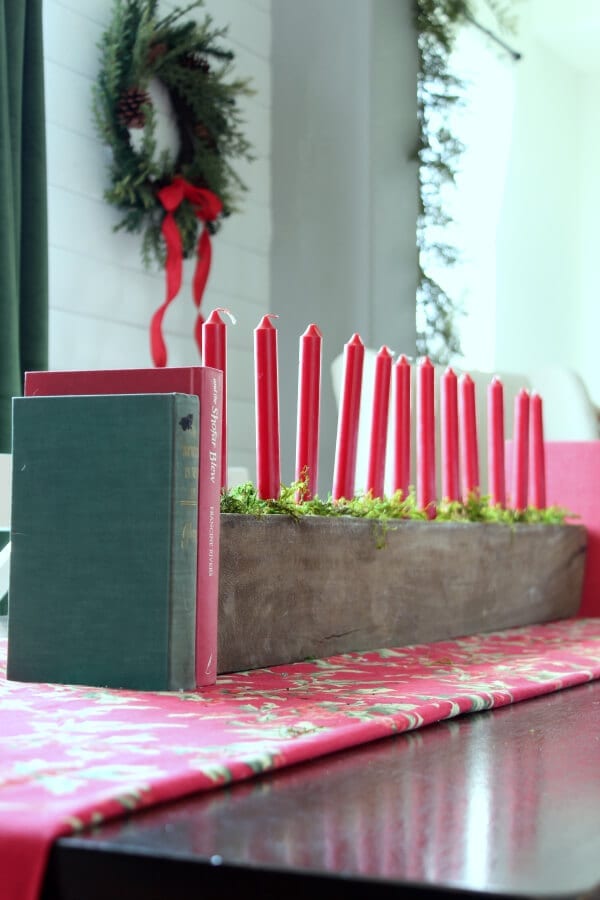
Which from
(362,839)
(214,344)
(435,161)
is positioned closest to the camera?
(362,839)

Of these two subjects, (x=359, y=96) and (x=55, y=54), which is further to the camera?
(x=359, y=96)

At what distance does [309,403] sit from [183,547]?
0.70 feet

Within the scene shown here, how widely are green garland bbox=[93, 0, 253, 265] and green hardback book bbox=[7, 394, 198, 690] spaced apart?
89.7 inches

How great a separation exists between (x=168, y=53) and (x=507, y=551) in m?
2.23

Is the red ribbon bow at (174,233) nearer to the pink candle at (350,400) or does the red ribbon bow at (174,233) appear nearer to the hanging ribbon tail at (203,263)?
the hanging ribbon tail at (203,263)

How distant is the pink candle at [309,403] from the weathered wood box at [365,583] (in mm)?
49

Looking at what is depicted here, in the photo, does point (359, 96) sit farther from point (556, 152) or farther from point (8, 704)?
point (8, 704)

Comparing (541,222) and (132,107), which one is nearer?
(132,107)

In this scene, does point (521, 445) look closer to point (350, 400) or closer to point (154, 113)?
point (350, 400)

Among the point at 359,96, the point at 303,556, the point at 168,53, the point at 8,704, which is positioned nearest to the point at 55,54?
the point at 168,53

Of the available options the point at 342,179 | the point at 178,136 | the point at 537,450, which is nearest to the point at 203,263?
the point at 178,136

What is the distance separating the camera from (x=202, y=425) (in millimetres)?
672

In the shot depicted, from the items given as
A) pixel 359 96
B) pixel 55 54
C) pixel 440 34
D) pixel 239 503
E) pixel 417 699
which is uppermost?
pixel 440 34

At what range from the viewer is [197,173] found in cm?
305
